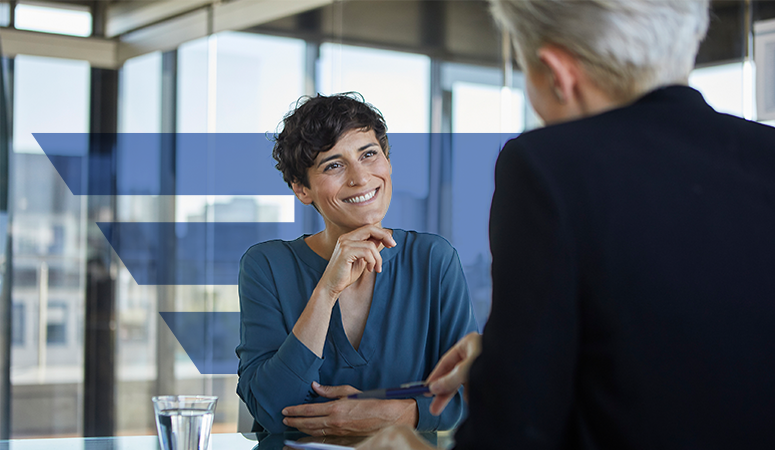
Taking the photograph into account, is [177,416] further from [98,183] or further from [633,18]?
[98,183]

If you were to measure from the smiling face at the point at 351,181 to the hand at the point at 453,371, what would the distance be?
79cm

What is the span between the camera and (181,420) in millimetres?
938

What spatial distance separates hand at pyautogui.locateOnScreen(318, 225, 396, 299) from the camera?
1.46 metres

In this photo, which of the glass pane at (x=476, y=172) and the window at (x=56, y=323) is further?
the window at (x=56, y=323)

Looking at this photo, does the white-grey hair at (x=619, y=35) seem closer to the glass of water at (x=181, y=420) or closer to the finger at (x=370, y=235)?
the glass of water at (x=181, y=420)

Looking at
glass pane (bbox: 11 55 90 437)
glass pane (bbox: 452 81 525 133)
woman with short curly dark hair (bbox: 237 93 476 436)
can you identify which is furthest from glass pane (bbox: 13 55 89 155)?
woman with short curly dark hair (bbox: 237 93 476 436)

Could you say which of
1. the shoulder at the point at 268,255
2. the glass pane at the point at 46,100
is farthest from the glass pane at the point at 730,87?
the glass pane at the point at 46,100

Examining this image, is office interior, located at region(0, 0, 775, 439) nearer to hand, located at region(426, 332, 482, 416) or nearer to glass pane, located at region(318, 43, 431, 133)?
glass pane, located at region(318, 43, 431, 133)

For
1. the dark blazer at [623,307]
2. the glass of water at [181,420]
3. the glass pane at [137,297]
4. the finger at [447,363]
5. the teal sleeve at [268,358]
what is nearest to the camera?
the dark blazer at [623,307]

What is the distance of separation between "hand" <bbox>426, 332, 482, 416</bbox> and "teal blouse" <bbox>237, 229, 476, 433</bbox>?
59cm

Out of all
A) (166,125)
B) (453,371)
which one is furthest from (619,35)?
(166,125)

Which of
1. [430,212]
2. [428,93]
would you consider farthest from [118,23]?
[430,212]

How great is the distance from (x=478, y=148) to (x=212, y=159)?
156cm

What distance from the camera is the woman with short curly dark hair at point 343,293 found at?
1.40 meters
